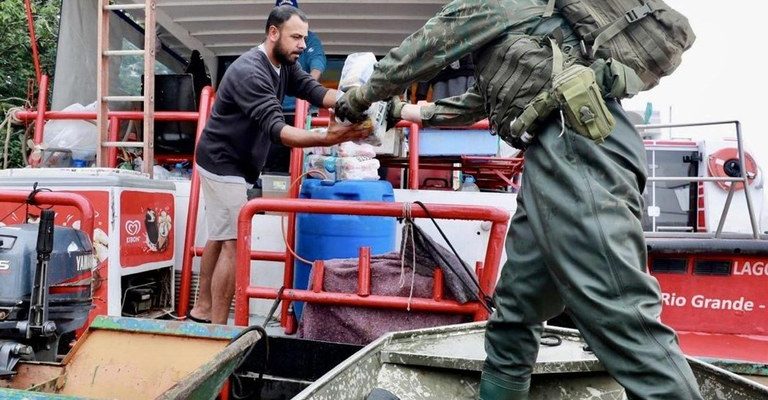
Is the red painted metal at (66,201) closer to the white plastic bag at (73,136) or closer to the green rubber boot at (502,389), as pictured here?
the green rubber boot at (502,389)

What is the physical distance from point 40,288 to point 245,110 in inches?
54.0

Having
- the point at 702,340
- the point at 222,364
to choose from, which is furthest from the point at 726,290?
the point at 222,364

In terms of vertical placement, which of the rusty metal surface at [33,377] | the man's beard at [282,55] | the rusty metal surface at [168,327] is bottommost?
the rusty metal surface at [33,377]

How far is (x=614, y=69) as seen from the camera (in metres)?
1.62

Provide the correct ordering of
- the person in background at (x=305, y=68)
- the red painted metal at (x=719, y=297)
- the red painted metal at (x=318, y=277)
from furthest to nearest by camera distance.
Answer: the person in background at (x=305, y=68), the red painted metal at (x=719, y=297), the red painted metal at (x=318, y=277)

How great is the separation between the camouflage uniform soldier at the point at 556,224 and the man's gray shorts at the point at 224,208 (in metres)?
1.55

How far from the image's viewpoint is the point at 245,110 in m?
3.11

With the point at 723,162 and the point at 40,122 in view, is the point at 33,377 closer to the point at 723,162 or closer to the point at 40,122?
the point at 40,122

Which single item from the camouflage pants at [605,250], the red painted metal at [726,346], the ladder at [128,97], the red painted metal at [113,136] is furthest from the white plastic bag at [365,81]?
the red painted metal at [113,136]

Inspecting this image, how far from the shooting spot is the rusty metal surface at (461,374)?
2.18 meters

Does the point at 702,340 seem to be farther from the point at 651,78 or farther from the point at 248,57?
the point at 248,57

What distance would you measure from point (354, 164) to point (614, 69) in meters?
1.97

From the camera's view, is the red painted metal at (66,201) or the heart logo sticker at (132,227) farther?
the heart logo sticker at (132,227)

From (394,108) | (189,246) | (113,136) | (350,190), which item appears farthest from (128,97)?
(394,108)
